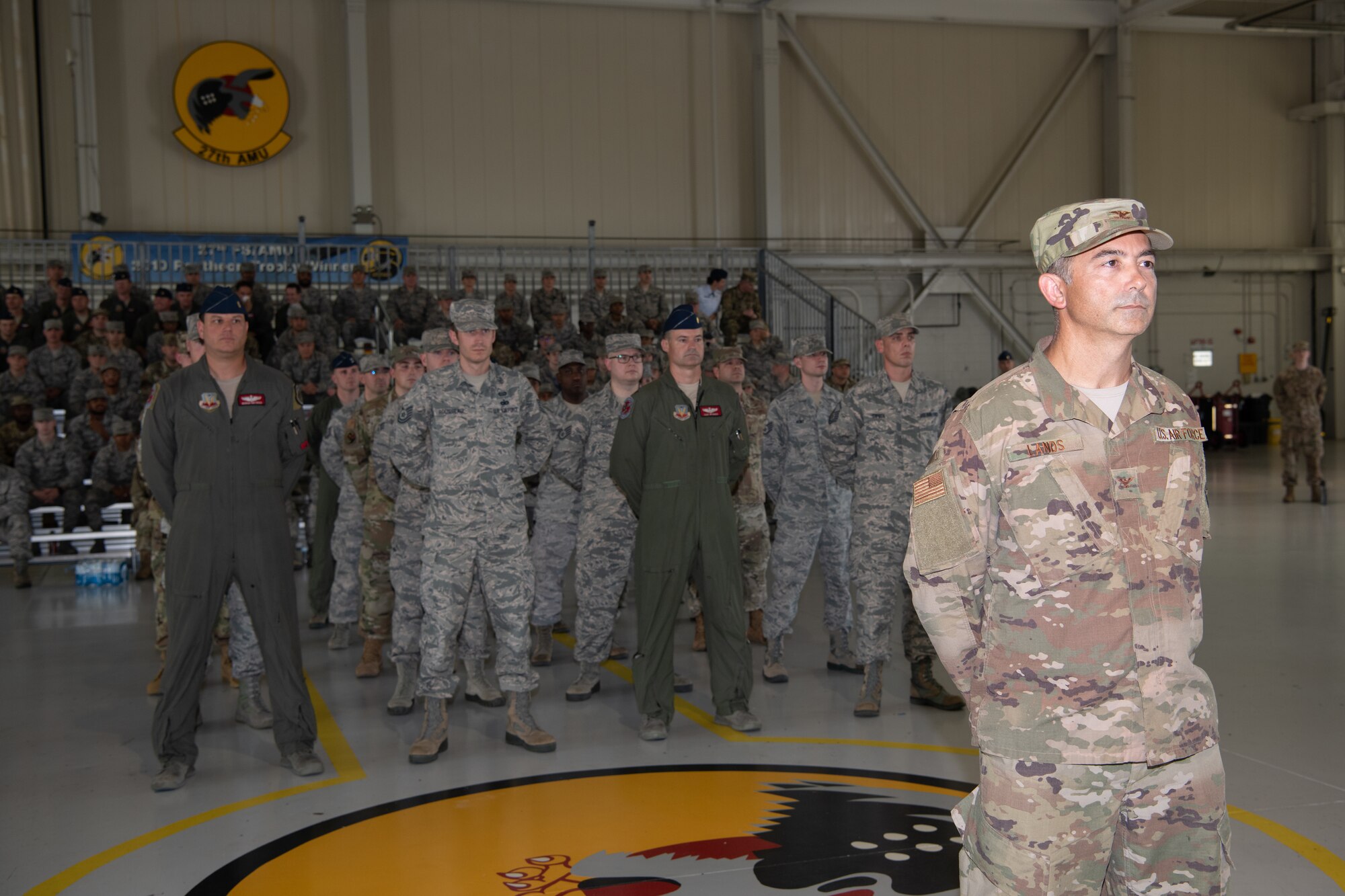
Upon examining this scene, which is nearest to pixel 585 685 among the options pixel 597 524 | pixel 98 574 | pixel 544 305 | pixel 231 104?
pixel 597 524

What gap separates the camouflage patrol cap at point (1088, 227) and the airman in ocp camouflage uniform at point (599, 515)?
399 centimetres

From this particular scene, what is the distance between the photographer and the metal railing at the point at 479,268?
16391 millimetres

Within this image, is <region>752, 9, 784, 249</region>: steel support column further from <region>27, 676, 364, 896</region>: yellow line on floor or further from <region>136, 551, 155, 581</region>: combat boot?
<region>27, 676, 364, 896</region>: yellow line on floor

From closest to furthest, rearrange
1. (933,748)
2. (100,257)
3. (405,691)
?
(933,748) → (405,691) → (100,257)

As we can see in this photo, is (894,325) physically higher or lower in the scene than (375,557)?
higher

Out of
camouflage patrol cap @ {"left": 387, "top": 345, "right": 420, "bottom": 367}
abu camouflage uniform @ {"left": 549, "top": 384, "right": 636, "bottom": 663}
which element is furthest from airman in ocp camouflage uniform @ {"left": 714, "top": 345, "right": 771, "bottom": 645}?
camouflage patrol cap @ {"left": 387, "top": 345, "right": 420, "bottom": 367}

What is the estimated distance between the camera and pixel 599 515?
21.1 feet

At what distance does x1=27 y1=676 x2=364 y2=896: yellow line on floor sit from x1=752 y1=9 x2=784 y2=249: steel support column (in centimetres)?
1546

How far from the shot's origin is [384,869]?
384cm

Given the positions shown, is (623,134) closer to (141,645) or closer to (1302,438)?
(1302,438)

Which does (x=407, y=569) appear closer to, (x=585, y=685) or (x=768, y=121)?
(x=585, y=685)

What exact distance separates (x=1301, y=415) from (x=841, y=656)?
31.2ft

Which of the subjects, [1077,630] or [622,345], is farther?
[622,345]

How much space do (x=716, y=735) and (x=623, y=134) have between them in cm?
1617
